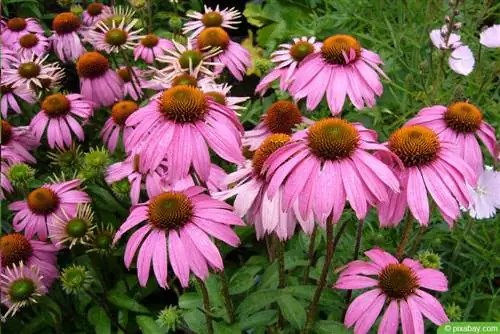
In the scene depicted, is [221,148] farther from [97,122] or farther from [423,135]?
[97,122]

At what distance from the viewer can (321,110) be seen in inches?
64.2

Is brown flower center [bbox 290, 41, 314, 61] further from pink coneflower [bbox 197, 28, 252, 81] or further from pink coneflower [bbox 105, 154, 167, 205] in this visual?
pink coneflower [bbox 105, 154, 167, 205]

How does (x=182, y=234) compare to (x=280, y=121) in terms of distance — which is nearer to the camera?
(x=182, y=234)

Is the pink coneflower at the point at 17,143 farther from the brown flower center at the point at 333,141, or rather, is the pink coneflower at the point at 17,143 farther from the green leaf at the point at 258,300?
the brown flower center at the point at 333,141

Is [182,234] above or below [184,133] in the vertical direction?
below

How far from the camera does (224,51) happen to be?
Result: 4.66ft

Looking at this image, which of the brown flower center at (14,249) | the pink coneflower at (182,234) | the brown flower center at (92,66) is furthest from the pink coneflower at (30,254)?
the brown flower center at (92,66)

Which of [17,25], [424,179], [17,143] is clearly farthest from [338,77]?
[17,25]

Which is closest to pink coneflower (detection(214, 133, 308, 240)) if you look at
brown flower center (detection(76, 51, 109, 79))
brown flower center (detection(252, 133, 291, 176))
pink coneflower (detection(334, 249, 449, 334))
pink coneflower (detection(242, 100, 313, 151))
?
brown flower center (detection(252, 133, 291, 176))

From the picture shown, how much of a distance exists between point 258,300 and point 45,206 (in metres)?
0.49

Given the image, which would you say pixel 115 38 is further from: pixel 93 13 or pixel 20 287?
pixel 20 287

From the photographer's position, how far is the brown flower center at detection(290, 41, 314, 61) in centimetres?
119

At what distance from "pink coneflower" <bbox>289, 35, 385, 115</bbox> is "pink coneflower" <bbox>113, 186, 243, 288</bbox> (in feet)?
0.95

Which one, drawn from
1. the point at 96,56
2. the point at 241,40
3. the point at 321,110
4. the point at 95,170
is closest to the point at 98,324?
the point at 95,170
